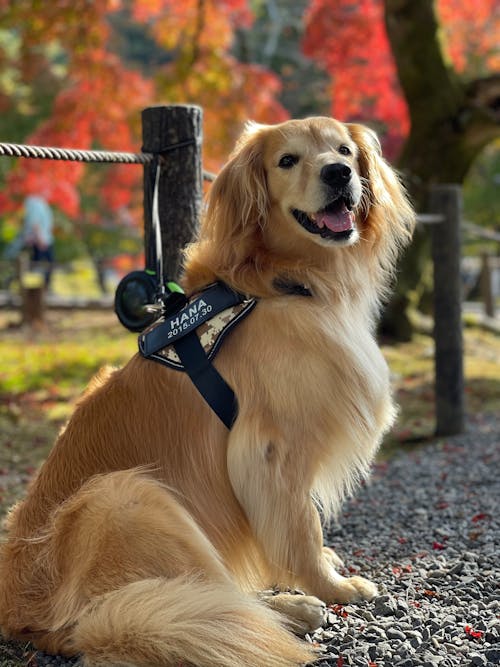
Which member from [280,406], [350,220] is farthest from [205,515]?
[350,220]

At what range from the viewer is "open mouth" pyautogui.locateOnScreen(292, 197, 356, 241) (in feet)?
9.02

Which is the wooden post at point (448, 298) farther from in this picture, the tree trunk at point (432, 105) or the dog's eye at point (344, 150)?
the tree trunk at point (432, 105)

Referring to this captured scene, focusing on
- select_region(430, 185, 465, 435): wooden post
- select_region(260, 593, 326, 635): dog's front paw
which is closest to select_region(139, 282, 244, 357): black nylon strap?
select_region(260, 593, 326, 635): dog's front paw

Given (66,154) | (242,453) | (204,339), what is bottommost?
(242,453)

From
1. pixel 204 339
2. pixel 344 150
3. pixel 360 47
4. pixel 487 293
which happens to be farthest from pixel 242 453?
pixel 360 47

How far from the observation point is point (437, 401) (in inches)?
215

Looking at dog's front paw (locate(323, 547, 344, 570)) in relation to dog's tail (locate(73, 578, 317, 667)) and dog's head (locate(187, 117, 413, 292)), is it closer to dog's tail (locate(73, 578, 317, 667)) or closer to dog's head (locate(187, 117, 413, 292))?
dog's tail (locate(73, 578, 317, 667))

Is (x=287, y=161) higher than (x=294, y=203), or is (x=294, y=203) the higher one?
(x=287, y=161)

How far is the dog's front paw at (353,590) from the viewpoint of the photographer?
8.81 ft

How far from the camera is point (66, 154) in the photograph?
2.97 metres

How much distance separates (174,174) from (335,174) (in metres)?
1.10

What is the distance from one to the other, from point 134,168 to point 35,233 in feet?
6.60

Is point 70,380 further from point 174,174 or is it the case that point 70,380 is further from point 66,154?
point 66,154

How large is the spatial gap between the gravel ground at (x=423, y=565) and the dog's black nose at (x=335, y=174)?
1.35m
